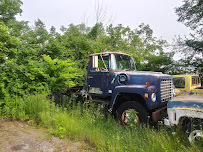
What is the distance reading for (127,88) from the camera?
393cm

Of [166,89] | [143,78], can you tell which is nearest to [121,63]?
[143,78]

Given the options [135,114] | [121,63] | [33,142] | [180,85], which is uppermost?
[121,63]

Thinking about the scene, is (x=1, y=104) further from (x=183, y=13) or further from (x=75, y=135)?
(x=183, y=13)

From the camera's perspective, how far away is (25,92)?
5898 millimetres

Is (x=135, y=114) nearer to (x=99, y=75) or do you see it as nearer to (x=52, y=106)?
(x=99, y=75)

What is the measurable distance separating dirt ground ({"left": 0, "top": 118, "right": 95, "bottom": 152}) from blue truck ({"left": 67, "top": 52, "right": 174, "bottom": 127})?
4.64 feet

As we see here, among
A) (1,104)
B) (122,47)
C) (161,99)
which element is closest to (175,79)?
(161,99)

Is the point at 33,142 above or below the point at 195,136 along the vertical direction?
below

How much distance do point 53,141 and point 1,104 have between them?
9.83 feet

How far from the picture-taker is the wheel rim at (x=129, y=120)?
365 cm

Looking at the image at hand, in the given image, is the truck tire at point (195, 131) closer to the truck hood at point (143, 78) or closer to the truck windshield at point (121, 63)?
the truck hood at point (143, 78)

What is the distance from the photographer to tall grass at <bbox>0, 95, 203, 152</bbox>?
2751 mm

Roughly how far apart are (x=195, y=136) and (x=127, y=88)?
6.01ft

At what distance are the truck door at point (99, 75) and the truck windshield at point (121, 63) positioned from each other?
0.77 ft
